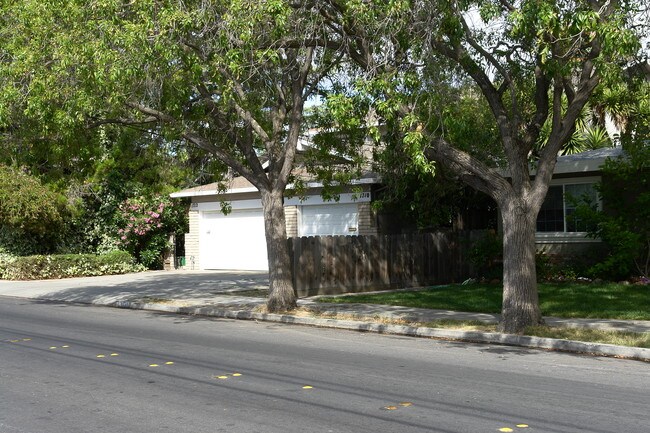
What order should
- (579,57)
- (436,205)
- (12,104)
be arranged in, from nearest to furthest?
(579,57) → (12,104) → (436,205)

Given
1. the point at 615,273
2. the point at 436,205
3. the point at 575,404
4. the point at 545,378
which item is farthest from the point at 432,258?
the point at 575,404

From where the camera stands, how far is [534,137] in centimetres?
1322

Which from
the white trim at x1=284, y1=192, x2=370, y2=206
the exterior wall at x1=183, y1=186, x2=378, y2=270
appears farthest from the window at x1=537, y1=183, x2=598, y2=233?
the white trim at x1=284, y1=192, x2=370, y2=206

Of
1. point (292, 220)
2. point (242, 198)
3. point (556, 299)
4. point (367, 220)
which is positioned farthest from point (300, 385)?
point (242, 198)

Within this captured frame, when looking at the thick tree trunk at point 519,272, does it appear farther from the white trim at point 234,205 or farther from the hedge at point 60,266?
the hedge at point 60,266

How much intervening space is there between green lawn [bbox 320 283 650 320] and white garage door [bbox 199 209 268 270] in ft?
30.0

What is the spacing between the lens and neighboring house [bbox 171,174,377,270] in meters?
23.8

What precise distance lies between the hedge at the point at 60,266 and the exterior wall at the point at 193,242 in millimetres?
2536

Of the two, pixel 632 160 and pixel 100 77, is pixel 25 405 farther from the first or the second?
pixel 632 160

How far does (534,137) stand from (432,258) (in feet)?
30.4

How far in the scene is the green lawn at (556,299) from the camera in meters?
14.6

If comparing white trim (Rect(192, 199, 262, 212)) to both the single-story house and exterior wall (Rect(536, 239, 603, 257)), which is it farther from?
exterior wall (Rect(536, 239, 603, 257))

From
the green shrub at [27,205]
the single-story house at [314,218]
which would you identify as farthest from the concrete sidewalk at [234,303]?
the green shrub at [27,205]

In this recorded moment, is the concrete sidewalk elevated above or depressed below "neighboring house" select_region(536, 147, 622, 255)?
below
